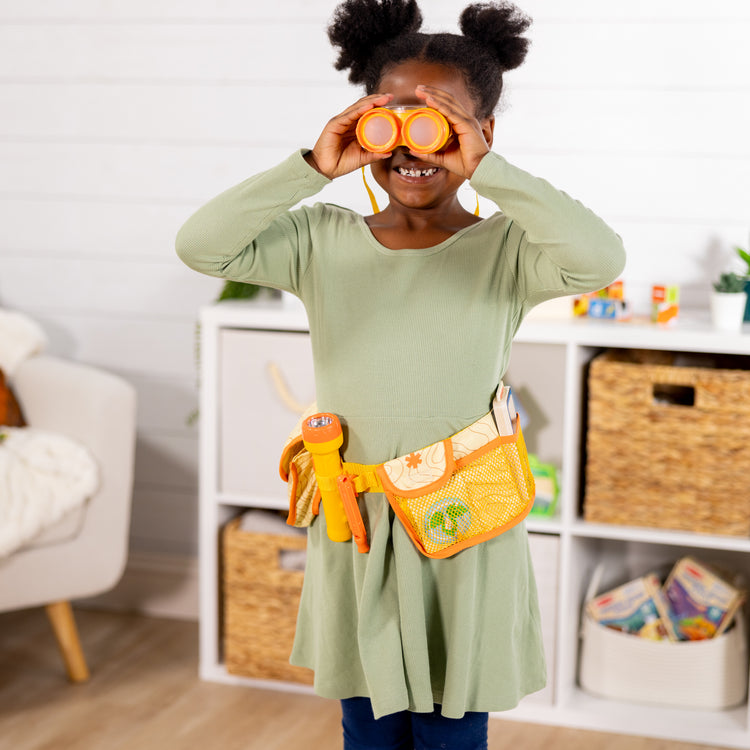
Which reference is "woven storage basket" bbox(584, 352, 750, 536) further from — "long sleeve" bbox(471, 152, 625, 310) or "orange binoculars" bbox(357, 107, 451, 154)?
"orange binoculars" bbox(357, 107, 451, 154)

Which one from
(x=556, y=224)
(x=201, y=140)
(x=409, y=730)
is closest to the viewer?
(x=556, y=224)

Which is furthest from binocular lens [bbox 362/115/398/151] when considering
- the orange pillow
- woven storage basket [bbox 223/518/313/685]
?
the orange pillow

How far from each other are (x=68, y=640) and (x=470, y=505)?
1325 millimetres

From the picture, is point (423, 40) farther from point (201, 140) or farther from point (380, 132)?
point (201, 140)

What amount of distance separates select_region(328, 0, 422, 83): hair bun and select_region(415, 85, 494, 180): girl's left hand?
18 centimetres

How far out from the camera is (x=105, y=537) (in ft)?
6.72

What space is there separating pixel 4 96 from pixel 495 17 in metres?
1.66

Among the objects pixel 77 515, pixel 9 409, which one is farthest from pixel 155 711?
pixel 9 409

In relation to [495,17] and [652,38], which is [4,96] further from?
[495,17]

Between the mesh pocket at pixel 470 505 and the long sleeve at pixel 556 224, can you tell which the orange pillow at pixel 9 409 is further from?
the long sleeve at pixel 556 224

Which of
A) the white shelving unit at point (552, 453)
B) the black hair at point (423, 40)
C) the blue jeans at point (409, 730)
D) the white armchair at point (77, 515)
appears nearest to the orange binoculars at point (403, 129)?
the black hair at point (423, 40)

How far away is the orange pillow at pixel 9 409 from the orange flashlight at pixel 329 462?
1.19 m

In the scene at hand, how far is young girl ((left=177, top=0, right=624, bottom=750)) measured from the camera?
3.49ft

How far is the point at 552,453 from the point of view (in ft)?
6.63
